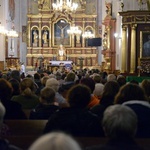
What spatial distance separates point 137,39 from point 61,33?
701 inches

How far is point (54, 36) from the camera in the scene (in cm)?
3944

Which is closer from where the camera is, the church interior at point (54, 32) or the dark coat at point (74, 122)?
the dark coat at point (74, 122)

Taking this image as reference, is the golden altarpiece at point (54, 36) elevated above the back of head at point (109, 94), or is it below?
above

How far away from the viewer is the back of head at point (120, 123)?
133 inches

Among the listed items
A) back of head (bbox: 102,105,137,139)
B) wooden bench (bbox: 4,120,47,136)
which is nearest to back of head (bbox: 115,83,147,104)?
wooden bench (bbox: 4,120,47,136)

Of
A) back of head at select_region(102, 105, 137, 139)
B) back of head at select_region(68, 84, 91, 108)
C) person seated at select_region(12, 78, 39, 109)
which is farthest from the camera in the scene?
person seated at select_region(12, 78, 39, 109)

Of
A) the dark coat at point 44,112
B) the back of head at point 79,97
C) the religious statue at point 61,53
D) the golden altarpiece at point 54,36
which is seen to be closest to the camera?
the back of head at point 79,97

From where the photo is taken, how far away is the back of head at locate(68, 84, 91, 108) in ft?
17.3

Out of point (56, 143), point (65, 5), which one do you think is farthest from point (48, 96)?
point (65, 5)

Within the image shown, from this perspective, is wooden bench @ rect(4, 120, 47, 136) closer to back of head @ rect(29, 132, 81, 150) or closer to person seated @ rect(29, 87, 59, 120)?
person seated @ rect(29, 87, 59, 120)

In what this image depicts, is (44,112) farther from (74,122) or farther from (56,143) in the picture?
(56,143)

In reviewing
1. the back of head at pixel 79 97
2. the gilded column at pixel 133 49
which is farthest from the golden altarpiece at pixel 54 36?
the back of head at pixel 79 97

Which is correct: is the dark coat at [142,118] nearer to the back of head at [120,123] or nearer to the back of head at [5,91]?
the back of head at [120,123]

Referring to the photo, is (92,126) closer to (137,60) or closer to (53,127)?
(53,127)
